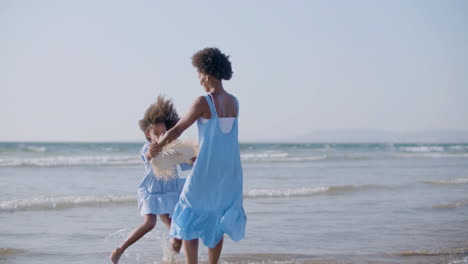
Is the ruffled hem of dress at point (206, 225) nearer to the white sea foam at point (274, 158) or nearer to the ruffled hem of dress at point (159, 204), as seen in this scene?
the ruffled hem of dress at point (159, 204)

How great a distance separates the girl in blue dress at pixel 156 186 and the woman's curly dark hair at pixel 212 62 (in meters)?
0.83

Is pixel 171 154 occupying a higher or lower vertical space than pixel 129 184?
higher

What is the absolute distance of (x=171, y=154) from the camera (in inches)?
155

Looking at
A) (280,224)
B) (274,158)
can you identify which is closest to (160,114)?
(280,224)

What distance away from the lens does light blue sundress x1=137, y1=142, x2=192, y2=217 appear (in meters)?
4.54

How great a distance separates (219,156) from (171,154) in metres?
0.46

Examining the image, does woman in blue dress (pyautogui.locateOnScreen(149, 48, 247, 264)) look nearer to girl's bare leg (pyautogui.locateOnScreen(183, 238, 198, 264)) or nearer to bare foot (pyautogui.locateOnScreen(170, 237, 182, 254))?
girl's bare leg (pyautogui.locateOnScreen(183, 238, 198, 264))

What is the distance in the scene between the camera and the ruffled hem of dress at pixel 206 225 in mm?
3656

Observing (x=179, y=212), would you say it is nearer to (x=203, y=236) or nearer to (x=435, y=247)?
(x=203, y=236)

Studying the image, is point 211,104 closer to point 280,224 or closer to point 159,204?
point 159,204

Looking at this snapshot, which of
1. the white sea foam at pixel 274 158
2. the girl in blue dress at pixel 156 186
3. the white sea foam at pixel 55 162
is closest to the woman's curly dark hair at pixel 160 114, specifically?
the girl in blue dress at pixel 156 186

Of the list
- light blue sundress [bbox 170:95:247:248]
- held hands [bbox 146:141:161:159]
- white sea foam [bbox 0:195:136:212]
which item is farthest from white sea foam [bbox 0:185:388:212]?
light blue sundress [bbox 170:95:247:248]

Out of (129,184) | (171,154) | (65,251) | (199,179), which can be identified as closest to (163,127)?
(171,154)

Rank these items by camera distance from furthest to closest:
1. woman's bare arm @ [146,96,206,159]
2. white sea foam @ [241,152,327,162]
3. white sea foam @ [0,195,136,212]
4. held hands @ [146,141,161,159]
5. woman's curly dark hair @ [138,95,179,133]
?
white sea foam @ [241,152,327,162]
white sea foam @ [0,195,136,212]
woman's curly dark hair @ [138,95,179,133]
held hands @ [146,141,161,159]
woman's bare arm @ [146,96,206,159]
